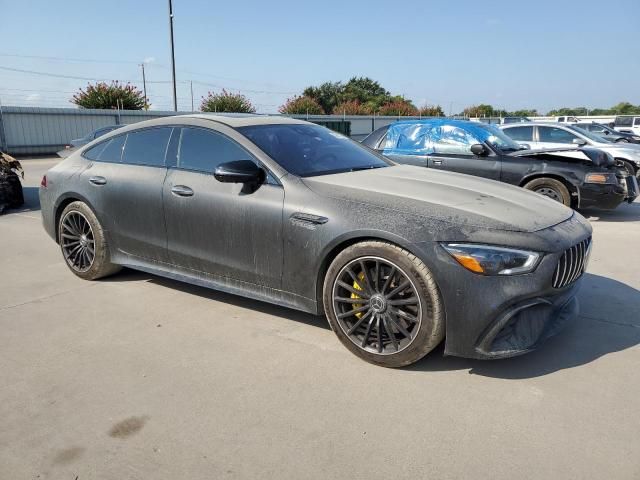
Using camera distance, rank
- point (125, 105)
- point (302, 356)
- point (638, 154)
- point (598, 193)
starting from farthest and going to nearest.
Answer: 1. point (125, 105)
2. point (638, 154)
3. point (598, 193)
4. point (302, 356)

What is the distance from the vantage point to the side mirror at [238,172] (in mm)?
3428

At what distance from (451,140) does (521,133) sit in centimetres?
400

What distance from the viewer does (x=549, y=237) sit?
2.90m

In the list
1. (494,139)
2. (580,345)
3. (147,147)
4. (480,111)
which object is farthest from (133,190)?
(480,111)

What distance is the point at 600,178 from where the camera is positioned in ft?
24.5

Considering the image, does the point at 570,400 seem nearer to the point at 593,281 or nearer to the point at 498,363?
the point at 498,363

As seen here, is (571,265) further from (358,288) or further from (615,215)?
(615,215)

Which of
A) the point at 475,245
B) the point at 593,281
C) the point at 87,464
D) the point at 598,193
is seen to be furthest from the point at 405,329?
the point at 598,193

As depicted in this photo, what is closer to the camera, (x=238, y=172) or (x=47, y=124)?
(x=238, y=172)

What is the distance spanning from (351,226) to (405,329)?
70cm

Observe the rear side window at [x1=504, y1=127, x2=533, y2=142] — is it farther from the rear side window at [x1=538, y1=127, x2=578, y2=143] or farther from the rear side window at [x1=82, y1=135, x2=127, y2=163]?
the rear side window at [x1=82, y1=135, x2=127, y2=163]

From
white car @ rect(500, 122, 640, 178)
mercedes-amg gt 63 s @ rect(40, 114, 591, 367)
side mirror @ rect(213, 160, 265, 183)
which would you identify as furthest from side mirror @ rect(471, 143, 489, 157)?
side mirror @ rect(213, 160, 265, 183)

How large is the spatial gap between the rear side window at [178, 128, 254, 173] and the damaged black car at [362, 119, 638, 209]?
4787mm

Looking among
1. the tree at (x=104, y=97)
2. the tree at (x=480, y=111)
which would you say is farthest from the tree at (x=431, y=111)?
the tree at (x=104, y=97)
